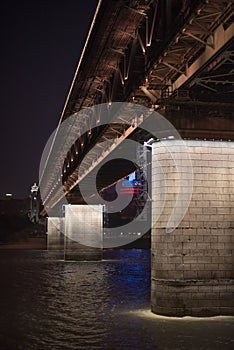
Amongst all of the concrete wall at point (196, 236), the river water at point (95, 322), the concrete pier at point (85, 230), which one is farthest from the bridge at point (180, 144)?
the concrete pier at point (85, 230)

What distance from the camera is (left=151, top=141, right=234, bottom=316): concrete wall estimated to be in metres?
21.8

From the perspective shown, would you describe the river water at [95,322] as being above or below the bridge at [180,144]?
below

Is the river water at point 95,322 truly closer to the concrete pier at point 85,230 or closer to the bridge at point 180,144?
the bridge at point 180,144

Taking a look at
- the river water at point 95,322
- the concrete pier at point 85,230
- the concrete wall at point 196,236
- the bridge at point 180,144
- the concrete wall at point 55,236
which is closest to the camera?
the river water at point 95,322

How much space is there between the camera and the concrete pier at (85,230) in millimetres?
65062

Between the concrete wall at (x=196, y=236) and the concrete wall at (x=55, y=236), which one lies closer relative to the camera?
the concrete wall at (x=196, y=236)

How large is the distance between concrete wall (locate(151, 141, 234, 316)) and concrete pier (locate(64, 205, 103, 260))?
1666 inches

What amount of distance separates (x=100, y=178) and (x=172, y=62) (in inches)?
1362

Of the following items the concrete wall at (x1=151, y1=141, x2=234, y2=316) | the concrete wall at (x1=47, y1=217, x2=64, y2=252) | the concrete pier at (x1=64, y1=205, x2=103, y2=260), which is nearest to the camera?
the concrete wall at (x1=151, y1=141, x2=234, y2=316)

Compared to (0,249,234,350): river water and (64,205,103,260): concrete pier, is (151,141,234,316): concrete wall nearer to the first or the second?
(0,249,234,350): river water

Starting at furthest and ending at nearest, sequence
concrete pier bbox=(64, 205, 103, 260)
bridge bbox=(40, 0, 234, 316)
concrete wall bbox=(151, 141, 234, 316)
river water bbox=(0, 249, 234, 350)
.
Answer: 1. concrete pier bbox=(64, 205, 103, 260)
2. concrete wall bbox=(151, 141, 234, 316)
3. bridge bbox=(40, 0, 234, 316)
4. river water bbox=(0, 249, 234, 350)

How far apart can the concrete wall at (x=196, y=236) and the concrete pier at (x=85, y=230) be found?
139ft

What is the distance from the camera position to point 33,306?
28.2 m

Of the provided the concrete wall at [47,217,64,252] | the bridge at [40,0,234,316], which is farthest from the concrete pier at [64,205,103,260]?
the bridge at [40,0,234,316]
